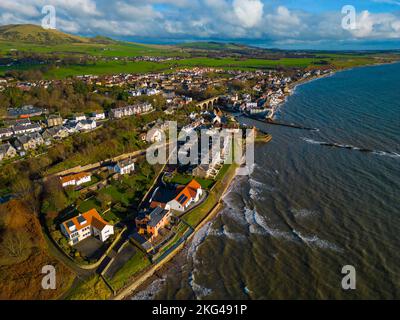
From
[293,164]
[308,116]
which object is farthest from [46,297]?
[308,116]

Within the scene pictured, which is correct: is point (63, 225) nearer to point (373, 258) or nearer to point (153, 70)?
point (373, 258)

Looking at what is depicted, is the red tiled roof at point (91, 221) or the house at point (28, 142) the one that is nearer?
the red tiled roof at point (91, 221)

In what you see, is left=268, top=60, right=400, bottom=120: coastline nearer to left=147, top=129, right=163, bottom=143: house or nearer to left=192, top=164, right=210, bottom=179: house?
left=147, top=129, right=163, bottom=143: house

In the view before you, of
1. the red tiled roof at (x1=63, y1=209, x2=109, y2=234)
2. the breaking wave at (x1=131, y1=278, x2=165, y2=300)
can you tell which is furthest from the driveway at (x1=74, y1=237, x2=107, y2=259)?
the breaking wave at (x1=131, y1=278, x2=165, y2=300)

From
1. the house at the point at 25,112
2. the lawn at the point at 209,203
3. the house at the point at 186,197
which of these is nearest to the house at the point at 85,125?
the house at the point at 25,112

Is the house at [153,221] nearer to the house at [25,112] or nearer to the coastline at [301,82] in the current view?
the house at [25,112]

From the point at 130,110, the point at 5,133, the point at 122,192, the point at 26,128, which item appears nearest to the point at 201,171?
the point at 122,192
